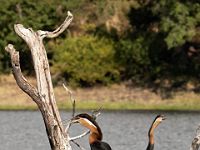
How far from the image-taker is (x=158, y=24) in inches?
1697

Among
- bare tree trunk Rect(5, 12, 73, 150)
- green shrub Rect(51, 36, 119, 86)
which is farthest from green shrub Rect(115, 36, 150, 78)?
bare tree trunk Rect(5, 12, 73, 150)

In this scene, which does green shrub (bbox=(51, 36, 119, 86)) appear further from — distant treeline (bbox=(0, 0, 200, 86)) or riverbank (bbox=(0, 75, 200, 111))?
riverbank (bbox=(0, 75, 200, 111))

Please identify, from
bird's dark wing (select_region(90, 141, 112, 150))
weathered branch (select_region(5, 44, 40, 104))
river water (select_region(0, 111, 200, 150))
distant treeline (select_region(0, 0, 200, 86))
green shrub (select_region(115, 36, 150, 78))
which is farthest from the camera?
green shrub (select_region(115, 36, 150, 78))

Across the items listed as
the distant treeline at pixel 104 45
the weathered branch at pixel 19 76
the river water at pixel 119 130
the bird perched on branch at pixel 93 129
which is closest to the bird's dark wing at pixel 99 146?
the bird perched on branch at pixel 93 129

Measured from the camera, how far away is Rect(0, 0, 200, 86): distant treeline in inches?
1713

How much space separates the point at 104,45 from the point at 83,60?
132cm

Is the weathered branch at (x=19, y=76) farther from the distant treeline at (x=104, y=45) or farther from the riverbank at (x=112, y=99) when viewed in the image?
the distant treeline at (x=104, y=45)

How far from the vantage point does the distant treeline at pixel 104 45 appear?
143ft

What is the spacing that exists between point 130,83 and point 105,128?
1152 centimetres

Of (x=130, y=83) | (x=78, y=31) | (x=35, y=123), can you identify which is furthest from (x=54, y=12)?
(x=35, y=123)

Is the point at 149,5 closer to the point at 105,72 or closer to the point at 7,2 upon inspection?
the point at 105,72

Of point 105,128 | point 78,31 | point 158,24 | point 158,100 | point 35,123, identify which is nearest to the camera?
point 105,128

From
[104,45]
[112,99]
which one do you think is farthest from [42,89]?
[104,45]

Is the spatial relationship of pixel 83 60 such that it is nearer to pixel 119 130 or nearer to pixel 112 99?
pixel 112 99
